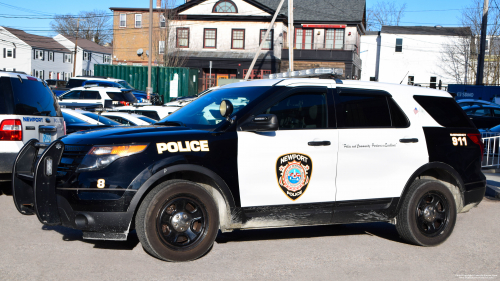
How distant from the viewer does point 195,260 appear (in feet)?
17.2

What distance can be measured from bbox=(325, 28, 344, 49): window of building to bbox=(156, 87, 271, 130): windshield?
43.5 m

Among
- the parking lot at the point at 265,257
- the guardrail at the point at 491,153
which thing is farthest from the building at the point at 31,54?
the parking lot at the point at 265,257

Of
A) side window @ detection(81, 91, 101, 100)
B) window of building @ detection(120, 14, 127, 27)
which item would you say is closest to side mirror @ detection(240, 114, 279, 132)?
side window @ detection(81, 91, 101, 100)

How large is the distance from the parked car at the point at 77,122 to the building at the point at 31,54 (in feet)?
206

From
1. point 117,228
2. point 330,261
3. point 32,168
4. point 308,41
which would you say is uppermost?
point 308,41

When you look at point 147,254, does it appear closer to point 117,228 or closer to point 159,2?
point 117,228

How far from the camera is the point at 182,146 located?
5070mm

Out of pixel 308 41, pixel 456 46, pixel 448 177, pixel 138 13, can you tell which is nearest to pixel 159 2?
pixel 138 13

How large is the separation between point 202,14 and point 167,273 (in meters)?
44.6

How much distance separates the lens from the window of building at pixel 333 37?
158 feet

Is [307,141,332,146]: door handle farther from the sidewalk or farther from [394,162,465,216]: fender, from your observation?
the sidewalk

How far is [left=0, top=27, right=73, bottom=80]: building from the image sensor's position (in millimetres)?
73375

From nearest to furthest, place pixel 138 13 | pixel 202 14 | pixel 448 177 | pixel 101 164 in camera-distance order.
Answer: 1. pixel 101 164
2. pixel 448 177
3. pixel 202 14
4. pixel 138 13

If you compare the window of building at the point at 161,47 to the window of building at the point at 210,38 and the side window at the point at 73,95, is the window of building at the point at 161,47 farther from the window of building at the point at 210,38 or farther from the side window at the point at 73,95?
the side window at the point at 73,95
